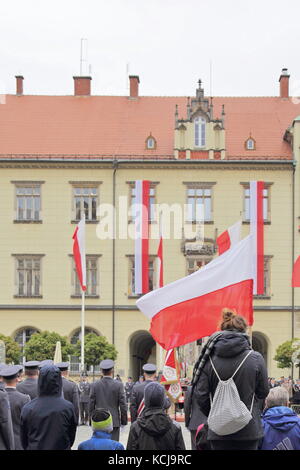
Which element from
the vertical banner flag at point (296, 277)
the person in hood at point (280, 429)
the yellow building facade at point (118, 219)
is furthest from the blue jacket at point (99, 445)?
the yellow building facade at point (118, 219)

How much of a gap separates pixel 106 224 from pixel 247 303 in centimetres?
3021

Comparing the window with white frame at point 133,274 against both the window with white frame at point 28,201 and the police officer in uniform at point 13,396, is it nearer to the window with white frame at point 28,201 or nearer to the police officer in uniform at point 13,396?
the window with white frame at point 28,201

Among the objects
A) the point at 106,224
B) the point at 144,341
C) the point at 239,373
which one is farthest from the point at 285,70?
the point at 239,373

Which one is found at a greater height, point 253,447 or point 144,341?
point 253,447

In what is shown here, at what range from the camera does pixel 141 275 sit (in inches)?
1620

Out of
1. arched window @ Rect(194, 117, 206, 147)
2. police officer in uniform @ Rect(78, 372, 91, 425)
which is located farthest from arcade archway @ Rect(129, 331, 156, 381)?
police officer in uniform @ Rect(78, 372, 91, 425)

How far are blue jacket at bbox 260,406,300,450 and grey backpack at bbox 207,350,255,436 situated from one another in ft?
0.79

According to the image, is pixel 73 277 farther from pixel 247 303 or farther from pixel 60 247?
pixel 247 303

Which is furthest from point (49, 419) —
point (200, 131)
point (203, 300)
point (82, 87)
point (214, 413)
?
point (82, 87)

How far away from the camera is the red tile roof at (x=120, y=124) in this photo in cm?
4316

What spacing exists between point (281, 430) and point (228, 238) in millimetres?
16135

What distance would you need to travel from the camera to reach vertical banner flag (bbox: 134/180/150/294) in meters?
41.1

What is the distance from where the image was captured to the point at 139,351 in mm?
45844

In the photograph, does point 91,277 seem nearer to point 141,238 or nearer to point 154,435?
point 141,238
